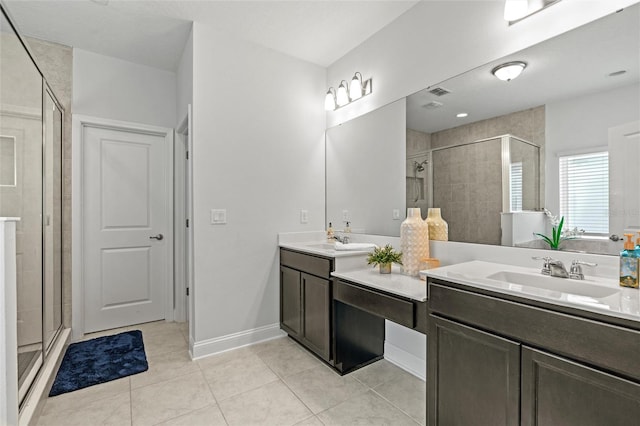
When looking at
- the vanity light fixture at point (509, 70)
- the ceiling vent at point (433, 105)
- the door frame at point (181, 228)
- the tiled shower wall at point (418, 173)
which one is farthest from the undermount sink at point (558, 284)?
the door frame at point (181, 228)

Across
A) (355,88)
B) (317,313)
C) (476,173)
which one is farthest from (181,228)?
(476,173)

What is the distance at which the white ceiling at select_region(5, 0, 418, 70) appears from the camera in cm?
229

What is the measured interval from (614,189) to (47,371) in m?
3.47

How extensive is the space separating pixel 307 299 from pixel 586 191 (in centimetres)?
Result: 187

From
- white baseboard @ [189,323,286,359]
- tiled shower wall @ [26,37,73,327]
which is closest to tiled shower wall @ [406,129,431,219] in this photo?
white baseboard @ [189,323,286,359]

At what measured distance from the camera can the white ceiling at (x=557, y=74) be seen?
1.38m

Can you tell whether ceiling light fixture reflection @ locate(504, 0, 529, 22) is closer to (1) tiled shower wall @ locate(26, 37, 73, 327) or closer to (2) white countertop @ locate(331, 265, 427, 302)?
(2) white countertop @ locate(331, 265, 427, 302)

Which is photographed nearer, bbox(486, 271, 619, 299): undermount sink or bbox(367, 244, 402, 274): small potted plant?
bbox(486, 271, 619, 299): undermount sink

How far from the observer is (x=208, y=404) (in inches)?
74.8

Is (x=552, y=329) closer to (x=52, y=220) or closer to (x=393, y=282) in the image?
(x=393, y=282)

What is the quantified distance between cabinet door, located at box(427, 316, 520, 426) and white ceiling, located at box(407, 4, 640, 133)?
4.17ft

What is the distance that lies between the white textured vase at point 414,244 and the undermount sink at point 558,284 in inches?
21.9

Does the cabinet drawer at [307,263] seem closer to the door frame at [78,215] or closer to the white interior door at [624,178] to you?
the white interior door at [624,178]

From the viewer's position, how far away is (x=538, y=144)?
1.66 metres
